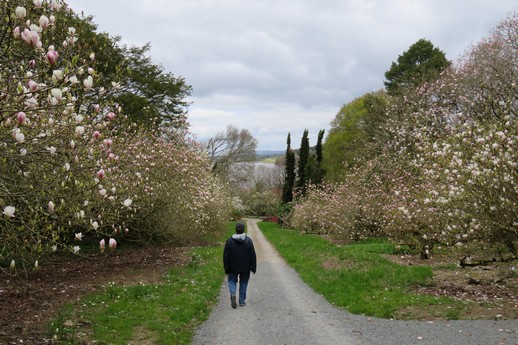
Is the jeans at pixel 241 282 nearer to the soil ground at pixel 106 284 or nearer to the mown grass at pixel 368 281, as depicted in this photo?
the mown grass at pixel 368 281

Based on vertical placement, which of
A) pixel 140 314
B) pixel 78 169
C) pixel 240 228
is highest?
pixel 78 169

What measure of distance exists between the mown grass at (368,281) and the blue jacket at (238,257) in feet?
7.76

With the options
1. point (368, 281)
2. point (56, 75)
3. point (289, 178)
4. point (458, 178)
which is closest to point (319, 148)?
point (289, 178)

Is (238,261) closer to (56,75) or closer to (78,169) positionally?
(78,169)

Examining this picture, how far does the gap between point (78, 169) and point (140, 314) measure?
11.0 ft

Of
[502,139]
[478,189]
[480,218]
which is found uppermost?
[502,139]

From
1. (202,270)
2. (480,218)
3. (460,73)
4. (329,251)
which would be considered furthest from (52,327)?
(460,73)

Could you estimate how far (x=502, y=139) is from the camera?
796 cm

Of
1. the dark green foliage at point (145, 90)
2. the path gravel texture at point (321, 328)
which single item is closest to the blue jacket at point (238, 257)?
the path gravel texture at point (321, 328)

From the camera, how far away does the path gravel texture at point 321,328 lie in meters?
7.11

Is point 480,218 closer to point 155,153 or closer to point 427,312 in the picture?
point 427,312

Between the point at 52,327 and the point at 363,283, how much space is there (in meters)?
7.90

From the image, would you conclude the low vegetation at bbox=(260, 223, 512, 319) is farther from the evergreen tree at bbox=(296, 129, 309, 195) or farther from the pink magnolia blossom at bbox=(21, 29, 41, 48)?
the evergreen tree at bbox=(296, 129, 309, 195)

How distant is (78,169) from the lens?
7098mm
